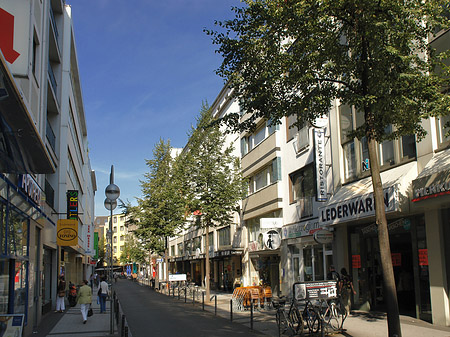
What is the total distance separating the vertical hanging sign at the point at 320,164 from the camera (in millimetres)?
19781

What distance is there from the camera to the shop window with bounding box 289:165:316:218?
22.5 metres

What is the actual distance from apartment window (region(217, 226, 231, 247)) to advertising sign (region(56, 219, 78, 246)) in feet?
59.5

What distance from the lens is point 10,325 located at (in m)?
8.41

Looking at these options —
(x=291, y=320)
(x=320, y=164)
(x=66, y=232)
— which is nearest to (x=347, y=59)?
(x=291, y=320)

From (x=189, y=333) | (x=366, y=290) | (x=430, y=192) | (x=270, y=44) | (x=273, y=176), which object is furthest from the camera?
(x=273, y=176)

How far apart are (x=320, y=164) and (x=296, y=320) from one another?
8.96 meters

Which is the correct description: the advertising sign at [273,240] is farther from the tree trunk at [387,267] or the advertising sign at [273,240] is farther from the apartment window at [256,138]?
the tree trunk at [387,267]

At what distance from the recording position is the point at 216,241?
4153cm

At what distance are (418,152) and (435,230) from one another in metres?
2.44

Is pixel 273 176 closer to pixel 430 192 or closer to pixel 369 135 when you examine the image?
pixel 430 192

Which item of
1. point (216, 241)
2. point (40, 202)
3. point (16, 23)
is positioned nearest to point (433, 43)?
point (16, 23)

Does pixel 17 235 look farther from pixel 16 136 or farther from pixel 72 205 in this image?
pixel 72 205

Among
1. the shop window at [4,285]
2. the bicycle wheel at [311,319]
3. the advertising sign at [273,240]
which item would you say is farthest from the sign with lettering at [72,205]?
the bicycle wheel at [311,319]

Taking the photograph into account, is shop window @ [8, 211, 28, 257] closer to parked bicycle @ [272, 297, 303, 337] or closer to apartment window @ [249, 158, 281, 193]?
parked bicycle @ [272, 297, 303, 337]
